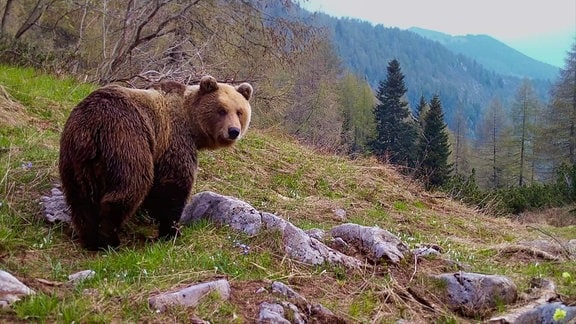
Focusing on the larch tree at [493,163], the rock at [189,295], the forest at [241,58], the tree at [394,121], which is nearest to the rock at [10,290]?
the rock at [189,295]

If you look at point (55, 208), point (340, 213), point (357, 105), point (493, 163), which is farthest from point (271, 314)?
point (493, 163)

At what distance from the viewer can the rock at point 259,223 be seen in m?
5.26

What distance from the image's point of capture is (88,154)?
16.4 ft

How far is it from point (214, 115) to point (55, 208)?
5.80 feet

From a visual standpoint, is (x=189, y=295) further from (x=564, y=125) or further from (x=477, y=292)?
(x=564, y=125)

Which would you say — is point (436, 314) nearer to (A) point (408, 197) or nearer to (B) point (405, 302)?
(B) point (405, 302)

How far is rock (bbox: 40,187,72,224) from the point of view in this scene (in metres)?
5.67

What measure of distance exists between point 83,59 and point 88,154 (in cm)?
1184

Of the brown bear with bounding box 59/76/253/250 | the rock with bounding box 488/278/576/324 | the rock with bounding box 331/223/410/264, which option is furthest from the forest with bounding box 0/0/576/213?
the rock with bounding box 488/278/576/324

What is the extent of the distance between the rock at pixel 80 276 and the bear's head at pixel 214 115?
83.0 inches

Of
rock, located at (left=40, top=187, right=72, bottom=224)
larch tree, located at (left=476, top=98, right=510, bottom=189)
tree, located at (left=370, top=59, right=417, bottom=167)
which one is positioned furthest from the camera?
larch tree, located at (left=476, top=98, right=510, bottom=189)

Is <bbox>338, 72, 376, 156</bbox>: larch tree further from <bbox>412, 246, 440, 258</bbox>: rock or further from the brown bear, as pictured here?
the brown bear

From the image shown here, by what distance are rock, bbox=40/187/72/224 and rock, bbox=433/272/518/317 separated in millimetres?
3492

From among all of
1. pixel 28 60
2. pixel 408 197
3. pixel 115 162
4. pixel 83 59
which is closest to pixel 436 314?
pixel 115 162
